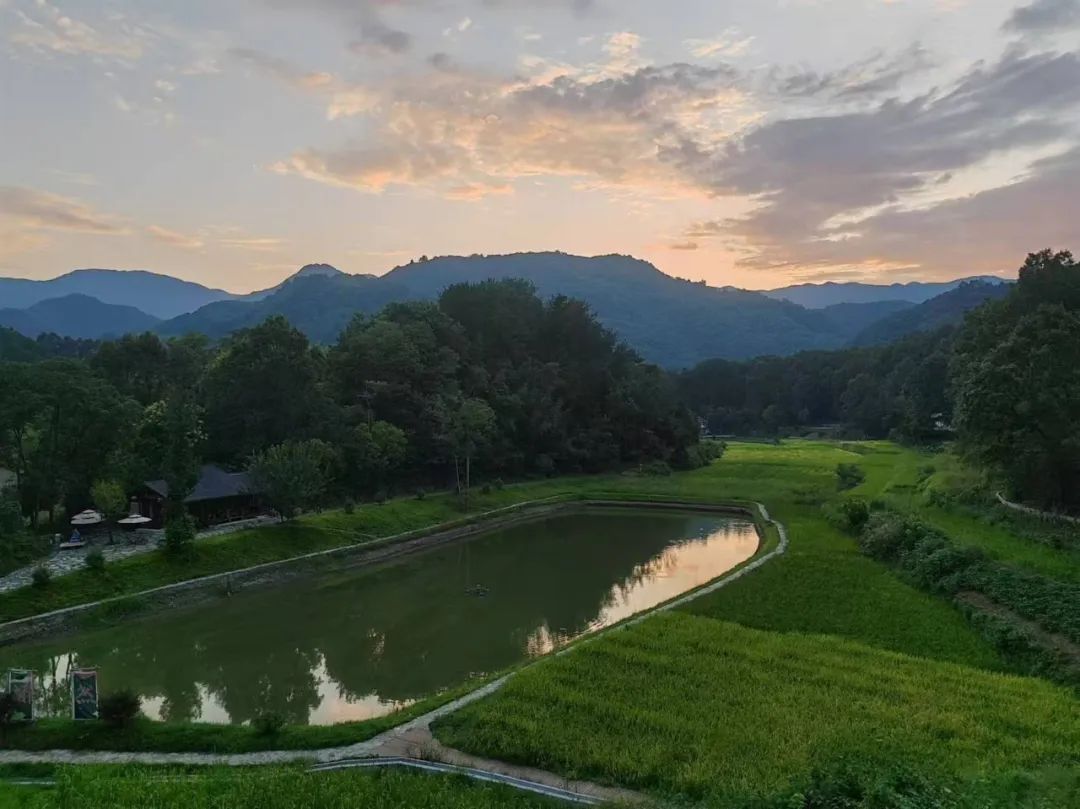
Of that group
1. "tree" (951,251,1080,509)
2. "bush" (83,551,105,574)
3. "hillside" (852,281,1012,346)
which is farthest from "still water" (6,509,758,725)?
"hillside" (852,281,1012,346)

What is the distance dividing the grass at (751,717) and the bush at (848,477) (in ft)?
92.7

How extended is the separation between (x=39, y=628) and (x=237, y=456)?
1677 cm

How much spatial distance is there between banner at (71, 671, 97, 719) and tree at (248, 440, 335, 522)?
14.9m

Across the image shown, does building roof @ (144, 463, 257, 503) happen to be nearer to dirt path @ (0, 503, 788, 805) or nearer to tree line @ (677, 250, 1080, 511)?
dirt path @ (0, 503, 788, 805)

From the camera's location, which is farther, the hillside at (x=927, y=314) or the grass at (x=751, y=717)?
the hillside at (x=927, y=314)

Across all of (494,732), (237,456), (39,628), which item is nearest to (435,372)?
(237,456)

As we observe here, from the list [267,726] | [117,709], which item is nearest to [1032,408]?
[267,726]

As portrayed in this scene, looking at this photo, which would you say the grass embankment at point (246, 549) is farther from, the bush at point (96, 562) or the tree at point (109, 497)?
the tree at point (109, 497)

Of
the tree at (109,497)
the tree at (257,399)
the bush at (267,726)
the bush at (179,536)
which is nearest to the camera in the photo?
the bush at (267,726)

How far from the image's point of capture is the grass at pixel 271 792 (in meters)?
9.65

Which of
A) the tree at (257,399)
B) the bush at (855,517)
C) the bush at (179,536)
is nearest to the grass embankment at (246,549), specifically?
the bush at (179,536)

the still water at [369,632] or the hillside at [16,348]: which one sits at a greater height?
the hillside at [16,348]

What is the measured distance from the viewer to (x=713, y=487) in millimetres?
44906

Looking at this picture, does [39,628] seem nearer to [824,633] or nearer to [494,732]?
[494,732]
